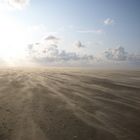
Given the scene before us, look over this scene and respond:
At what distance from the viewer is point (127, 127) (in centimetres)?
974

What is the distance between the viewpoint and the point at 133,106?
14.4 metres

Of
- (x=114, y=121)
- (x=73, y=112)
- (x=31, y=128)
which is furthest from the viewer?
(x=73, y=112)

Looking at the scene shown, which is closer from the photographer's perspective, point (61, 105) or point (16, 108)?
point (16, 108)

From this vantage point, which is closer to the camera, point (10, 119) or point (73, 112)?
point (10, 119)

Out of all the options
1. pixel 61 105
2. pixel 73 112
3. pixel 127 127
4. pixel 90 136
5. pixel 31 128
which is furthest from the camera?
pixel 61 105

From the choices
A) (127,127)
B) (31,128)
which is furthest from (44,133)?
(127,127)

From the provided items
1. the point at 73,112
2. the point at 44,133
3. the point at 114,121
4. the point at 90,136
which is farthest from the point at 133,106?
the point at 44,133

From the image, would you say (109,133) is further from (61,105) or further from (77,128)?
(61,105)

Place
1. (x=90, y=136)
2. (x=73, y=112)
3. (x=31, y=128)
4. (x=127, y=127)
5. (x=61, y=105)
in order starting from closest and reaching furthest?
(x=90, y=136) < (x=31, y=128) < (x=127, y=127) < (x=73, y=112) < (x=61, y=105)

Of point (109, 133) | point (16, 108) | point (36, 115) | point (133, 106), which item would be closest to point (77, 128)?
point (109, 133)

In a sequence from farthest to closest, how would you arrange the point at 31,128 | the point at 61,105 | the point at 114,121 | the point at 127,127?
the point at 61,105 < the point at 114,121 < the point at 127,127 < the point at 31,128

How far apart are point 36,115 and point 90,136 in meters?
4.16

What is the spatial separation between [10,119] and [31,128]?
76.5 inches

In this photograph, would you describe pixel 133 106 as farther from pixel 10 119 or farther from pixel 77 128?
pixel 10 119
